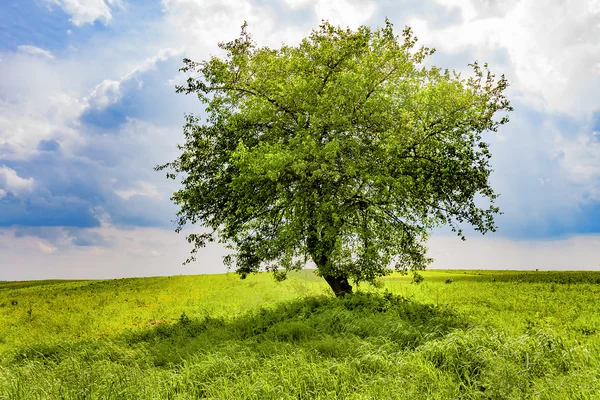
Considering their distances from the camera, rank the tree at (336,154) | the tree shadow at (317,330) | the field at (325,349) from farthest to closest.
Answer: the tree at (336,154)
the tree shadow at (317,330)
the field at (325,349)

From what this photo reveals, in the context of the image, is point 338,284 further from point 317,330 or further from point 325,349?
point 325,349

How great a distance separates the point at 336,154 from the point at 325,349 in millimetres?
9427

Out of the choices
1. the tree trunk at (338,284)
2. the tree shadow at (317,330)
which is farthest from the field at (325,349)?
the tree trunk at (338,284)

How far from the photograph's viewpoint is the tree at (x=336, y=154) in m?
19.5

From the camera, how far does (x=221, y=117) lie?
21.6 m

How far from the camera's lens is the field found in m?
10.2

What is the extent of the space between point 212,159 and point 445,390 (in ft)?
53.5

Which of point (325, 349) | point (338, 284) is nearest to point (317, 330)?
point (325, 349)

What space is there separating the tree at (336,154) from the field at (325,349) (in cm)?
305

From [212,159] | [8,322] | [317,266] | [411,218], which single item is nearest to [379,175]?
[411,218]

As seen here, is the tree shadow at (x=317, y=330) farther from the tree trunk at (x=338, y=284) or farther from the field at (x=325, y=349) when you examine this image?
the tree trunk at (x=338, y=284)

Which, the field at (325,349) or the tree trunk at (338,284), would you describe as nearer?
the field at (325,349)

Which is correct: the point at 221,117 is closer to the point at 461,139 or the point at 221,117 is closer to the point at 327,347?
the point at 461,139

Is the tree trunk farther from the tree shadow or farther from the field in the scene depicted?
the field
